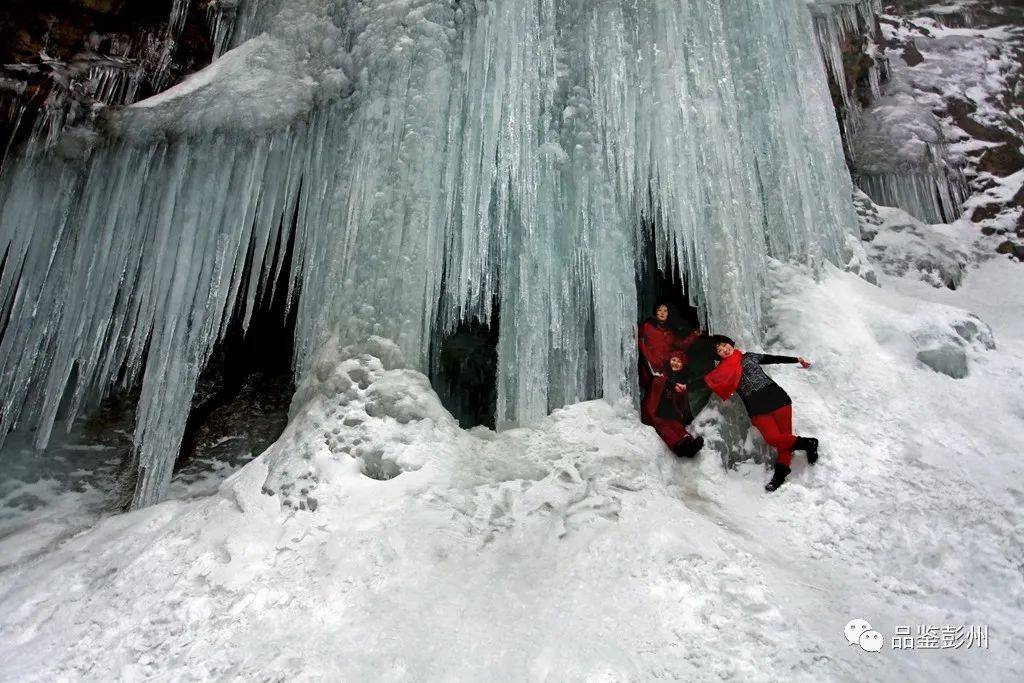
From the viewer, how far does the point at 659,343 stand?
18.2ft

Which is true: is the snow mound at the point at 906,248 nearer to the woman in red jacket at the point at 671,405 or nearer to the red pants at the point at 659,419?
the woman in red jacket at the point at 671,405

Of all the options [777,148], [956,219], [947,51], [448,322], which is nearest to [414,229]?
[448,322]

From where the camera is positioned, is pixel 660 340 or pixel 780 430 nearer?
pixel 780 430

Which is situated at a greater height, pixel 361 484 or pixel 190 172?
pixel 190 172

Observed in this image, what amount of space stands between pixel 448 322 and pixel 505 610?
3.39m

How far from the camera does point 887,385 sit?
5.18 metres

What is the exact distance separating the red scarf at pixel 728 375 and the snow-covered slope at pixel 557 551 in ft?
0.84

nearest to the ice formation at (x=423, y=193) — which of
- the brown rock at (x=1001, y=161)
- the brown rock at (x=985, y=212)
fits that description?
the brown rock at (x=985, y=212)

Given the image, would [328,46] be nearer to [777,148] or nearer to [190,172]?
[190,172]

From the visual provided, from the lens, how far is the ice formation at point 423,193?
5.41 m

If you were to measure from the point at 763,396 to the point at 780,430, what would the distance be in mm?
294

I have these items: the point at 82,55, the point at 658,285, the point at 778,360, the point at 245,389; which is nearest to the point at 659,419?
the point at 778,360

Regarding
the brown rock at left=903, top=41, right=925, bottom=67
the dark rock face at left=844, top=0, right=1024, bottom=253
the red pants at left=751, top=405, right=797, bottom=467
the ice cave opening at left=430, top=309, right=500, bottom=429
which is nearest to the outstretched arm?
the red pants at left=751, top=405, right=797, bottom=467

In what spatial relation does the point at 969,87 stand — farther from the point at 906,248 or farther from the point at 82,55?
the point at 82,55
